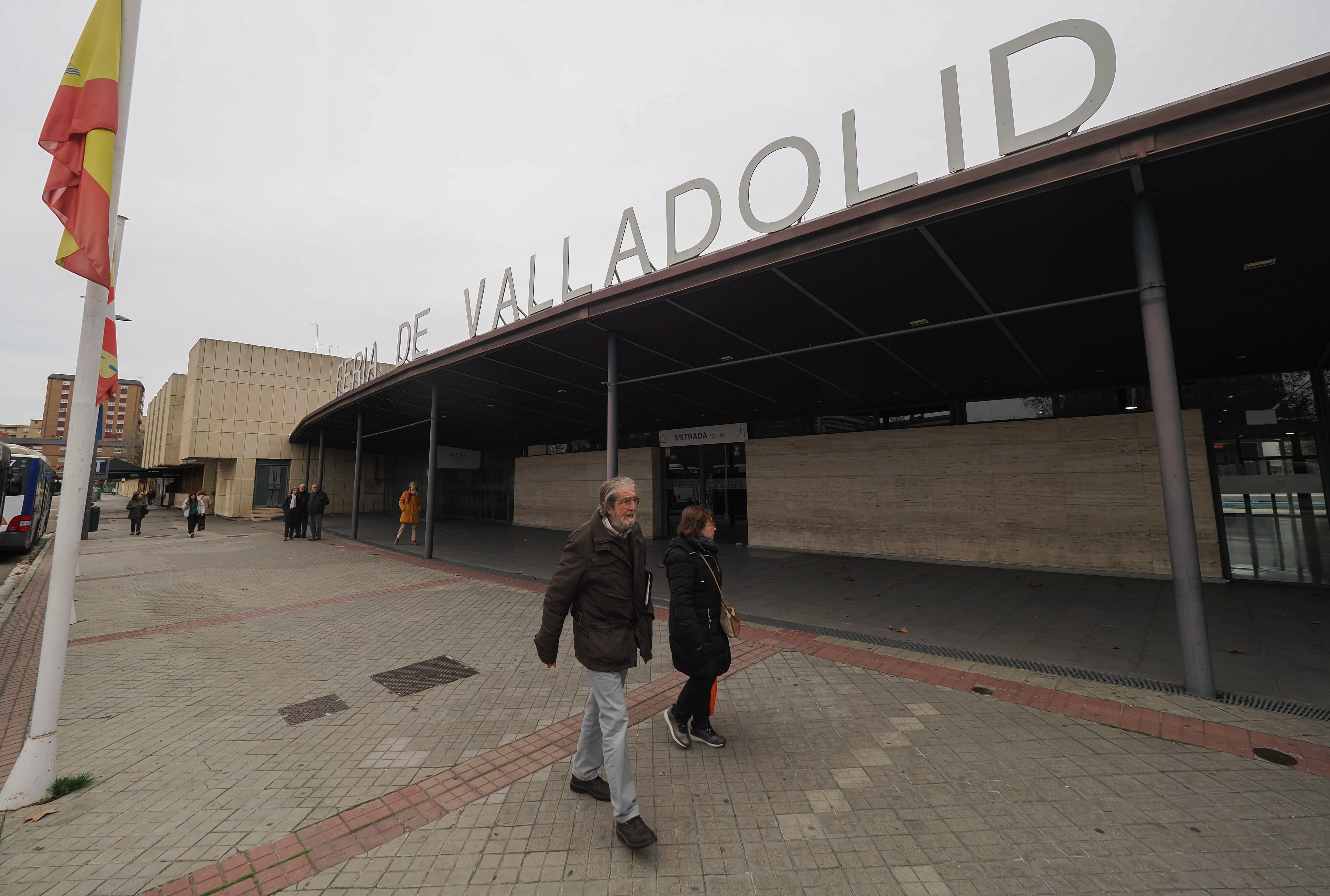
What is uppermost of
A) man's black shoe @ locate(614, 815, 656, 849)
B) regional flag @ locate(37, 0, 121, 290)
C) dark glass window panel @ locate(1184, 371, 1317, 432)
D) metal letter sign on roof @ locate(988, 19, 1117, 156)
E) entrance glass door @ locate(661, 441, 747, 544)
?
metal letter sign on roof @ locate(988, 19, 1117, 156)

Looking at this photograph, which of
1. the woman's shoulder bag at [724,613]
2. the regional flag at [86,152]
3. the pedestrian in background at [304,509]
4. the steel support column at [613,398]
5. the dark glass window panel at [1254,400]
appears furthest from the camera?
Answer: the pedestrian in background at [304,509]

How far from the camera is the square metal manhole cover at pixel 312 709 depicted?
404 centimetres

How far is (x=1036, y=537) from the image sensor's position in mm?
10156

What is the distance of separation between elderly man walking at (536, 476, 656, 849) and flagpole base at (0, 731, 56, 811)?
3056mm

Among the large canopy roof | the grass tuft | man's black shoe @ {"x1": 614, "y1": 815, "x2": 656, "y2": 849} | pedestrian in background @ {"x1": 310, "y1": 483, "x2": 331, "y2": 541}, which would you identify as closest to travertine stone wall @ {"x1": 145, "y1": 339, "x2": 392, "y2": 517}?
pedestrian in background @ {"x1": 310, "y1": 483, "x2": 331, "y2": 541}

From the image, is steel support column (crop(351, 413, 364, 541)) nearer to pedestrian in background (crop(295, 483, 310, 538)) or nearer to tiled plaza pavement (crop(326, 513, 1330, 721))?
pedestrian in background (crop(295, 483, 310, 538))

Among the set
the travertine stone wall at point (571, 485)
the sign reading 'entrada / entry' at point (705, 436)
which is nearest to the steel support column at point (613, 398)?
the sign reading 'entrada / entry' at point (705, 436)

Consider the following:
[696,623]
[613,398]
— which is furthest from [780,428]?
[696,623]

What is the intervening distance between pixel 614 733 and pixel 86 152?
478 cm

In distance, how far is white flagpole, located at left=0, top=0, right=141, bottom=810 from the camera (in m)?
3.00

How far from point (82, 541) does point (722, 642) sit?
80.1ft

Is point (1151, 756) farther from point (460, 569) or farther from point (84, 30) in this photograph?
point (460, 569)

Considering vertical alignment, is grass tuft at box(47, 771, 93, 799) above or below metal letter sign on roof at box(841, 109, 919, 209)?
below

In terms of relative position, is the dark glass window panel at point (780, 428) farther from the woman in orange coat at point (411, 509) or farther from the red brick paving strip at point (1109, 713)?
the woman in orange coat at point (411, 509)
